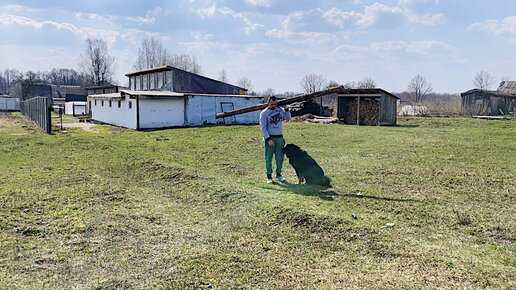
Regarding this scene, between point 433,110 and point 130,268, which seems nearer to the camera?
point 130,268

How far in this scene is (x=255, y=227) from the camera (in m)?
4.93

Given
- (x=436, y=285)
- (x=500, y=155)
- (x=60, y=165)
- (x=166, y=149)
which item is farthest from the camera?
(x=166, y=149)

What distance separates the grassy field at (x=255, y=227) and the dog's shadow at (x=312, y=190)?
37mm

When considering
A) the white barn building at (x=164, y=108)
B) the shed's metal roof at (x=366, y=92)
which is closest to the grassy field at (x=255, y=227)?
the white barn building at (x=164, y=108)

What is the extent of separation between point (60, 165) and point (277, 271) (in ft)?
26.9

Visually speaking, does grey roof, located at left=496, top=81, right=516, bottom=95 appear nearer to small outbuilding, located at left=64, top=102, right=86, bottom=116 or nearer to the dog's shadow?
the dog's shadow

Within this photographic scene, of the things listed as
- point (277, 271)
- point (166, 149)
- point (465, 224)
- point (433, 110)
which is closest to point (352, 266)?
point (277, 271)

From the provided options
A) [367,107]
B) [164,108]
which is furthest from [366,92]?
[164,108]

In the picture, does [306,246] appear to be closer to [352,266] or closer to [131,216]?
[352,266]

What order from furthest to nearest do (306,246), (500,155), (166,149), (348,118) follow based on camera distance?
(348,118) → (166,149) → (500,155) → (306,246)

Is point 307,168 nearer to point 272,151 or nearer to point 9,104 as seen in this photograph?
point 272,151

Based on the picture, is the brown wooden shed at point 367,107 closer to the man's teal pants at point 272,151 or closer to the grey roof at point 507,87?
the man's teal pants at point 272,151

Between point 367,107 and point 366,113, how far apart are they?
426mm

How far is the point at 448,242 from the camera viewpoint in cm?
435
